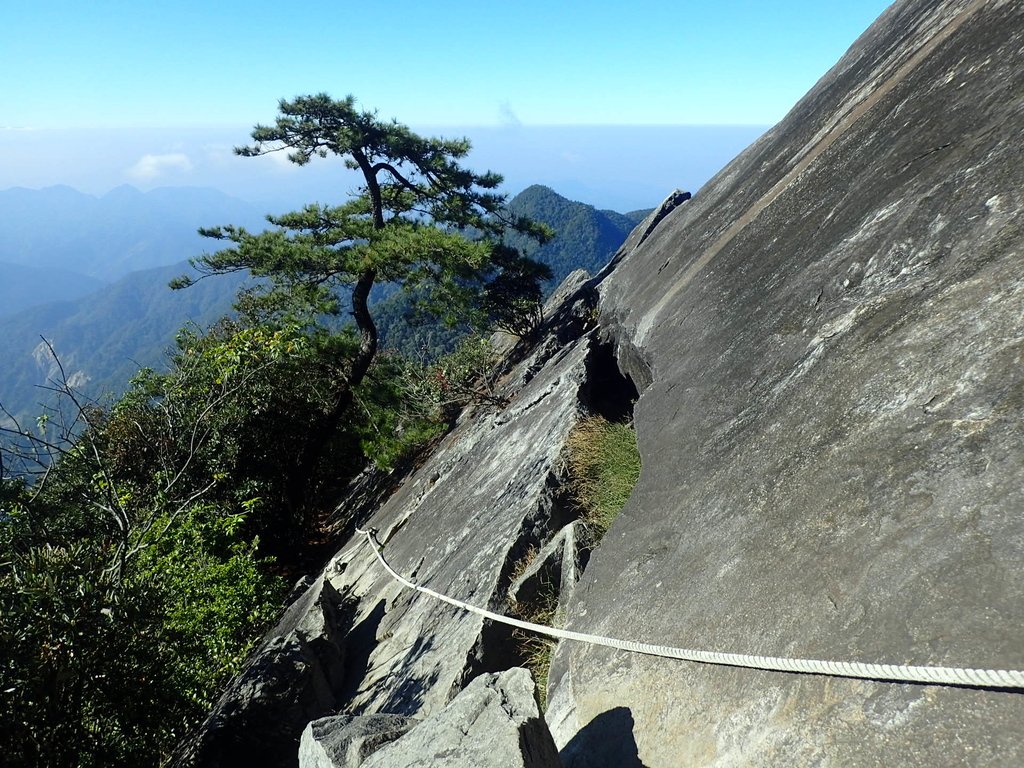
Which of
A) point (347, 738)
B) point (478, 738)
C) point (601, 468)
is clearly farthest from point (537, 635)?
point (478, 738)

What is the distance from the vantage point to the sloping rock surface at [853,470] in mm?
2289

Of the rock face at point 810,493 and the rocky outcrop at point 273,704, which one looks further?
the rocky outcrop at point 273,704

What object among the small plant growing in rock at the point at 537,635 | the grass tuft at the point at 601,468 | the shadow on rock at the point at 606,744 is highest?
the grass tuft at the point at 601,468

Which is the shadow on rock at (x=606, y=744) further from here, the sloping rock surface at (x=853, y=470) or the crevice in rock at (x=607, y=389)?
the crevice in rock at (x=607, y=389)

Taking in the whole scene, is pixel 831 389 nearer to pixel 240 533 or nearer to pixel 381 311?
pixel 240 533

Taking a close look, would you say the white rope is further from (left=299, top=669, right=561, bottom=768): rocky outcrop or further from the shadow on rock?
(left=299, top=669, right=561, bottom=768): rocky outcrop

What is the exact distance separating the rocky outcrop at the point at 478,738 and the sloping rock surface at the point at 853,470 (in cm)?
61

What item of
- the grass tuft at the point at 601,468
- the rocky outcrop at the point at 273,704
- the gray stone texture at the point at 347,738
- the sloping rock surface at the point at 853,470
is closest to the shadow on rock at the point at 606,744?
the sloping rock surface at the point at 853,470

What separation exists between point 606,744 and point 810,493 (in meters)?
1.66

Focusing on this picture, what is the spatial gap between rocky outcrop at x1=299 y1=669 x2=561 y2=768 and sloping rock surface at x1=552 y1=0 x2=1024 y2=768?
0.61 m

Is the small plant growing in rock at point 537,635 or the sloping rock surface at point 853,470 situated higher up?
the sloping rock surface at point 853,470

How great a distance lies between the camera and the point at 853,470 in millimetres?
3062

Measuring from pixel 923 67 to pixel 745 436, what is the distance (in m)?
4.09

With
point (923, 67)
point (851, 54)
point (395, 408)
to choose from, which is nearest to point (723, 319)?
point (923, 67)
